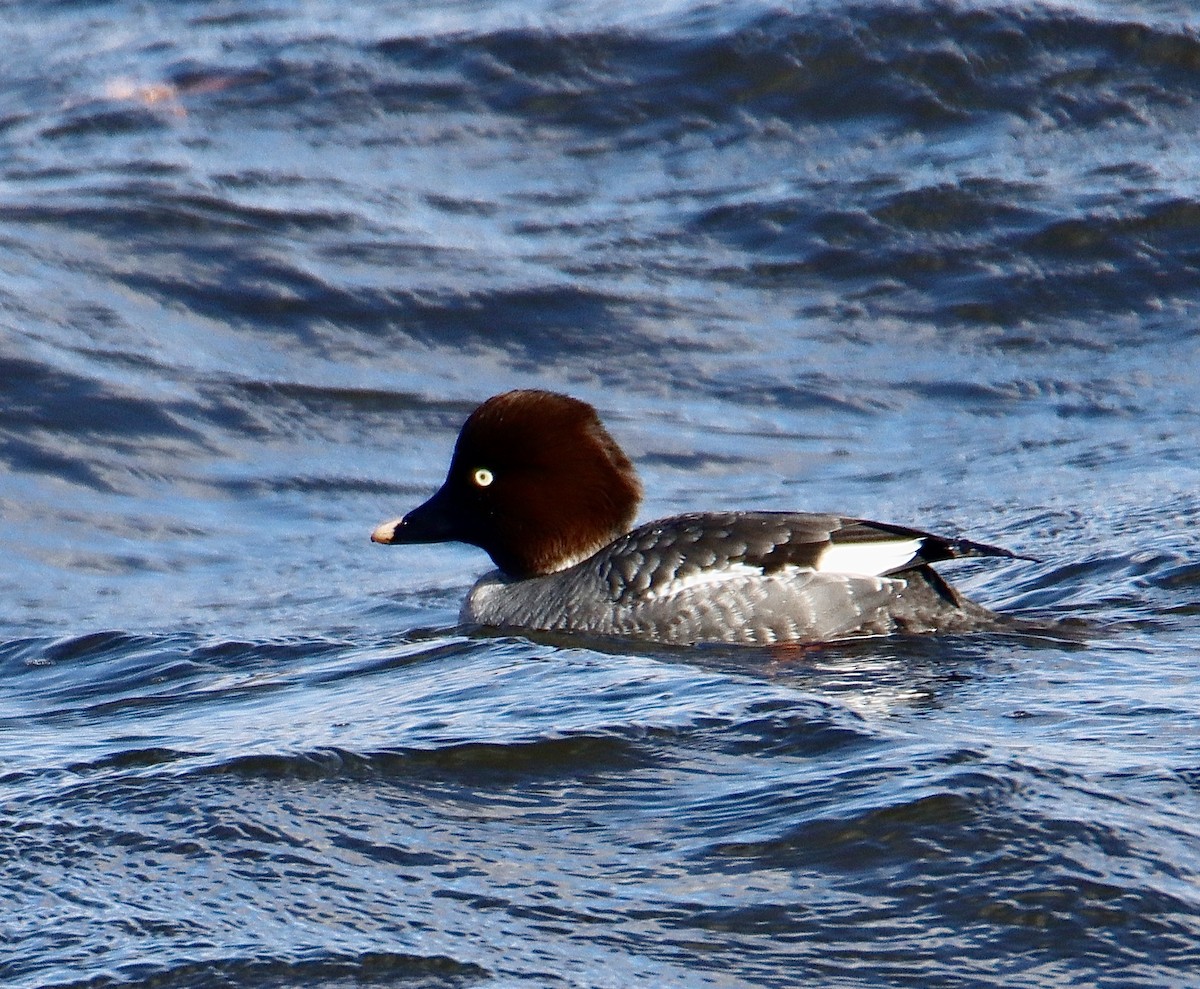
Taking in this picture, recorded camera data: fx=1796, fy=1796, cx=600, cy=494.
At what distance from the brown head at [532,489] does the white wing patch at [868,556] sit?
102cm

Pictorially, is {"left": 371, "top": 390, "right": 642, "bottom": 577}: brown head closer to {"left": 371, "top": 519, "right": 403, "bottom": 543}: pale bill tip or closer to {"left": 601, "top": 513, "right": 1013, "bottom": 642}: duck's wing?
{"left": 371, "top": 519, "right": 403, "bottom": 543}: pale bill tip

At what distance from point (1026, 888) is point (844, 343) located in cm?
707

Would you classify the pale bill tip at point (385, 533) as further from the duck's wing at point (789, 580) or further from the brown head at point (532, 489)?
the duck's wing at point (789, 580)

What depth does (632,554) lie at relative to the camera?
6105mm

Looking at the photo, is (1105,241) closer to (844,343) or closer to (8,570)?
(844,343)

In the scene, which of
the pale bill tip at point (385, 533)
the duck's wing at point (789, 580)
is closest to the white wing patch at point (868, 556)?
the duck's wing at point (789, 580)

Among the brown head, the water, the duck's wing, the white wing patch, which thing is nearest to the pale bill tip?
the brown head

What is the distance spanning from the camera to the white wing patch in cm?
573

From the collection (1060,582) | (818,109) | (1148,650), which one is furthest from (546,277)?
(1148,650)

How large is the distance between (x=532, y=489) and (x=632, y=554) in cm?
62

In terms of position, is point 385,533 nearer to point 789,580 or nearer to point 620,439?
point 789,580

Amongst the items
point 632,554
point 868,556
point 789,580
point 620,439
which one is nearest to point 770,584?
point 789,580

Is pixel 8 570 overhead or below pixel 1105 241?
below

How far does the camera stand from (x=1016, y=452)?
8.69 metres
